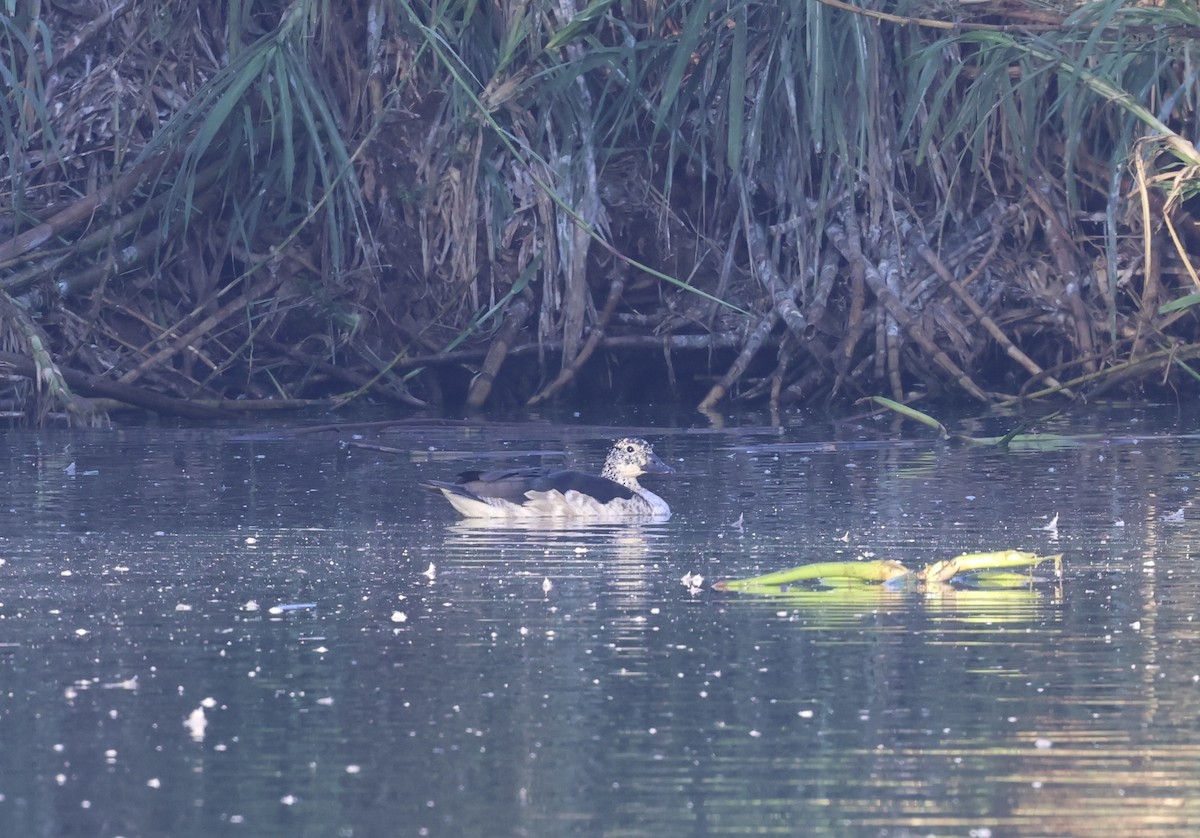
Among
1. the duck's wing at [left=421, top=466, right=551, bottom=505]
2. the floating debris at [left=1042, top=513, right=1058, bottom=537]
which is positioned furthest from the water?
the duck's wing at [left=421, top=466, right=551, bottom=505]

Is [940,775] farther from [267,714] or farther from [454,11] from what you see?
[454,11]

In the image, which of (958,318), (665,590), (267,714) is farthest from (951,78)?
(267,714)

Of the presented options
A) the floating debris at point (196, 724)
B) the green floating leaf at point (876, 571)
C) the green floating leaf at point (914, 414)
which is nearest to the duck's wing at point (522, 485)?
the green floating leaf at point (876, 571)

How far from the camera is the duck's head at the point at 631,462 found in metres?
9.35

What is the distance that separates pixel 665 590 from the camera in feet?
21.5

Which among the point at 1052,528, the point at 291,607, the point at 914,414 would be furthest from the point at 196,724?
the point at 914,414

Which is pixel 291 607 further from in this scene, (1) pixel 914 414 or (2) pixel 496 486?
(1) pixel 914 414

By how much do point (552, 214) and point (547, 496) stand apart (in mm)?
5211

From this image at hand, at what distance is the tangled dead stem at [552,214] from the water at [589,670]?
4.03 metres

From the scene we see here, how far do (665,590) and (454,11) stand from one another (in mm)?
6921

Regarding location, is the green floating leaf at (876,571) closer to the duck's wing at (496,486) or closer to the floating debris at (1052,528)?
the floating debris at (1052,528)

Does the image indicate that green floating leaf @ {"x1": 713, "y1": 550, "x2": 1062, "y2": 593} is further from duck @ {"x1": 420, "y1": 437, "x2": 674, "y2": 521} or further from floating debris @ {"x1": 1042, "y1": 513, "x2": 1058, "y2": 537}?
duck @ {"x1": 420, "y1": 437, "x2": 674, "y2": 521}

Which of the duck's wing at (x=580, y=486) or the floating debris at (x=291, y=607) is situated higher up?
the duck's wing at (x=580, y=486)

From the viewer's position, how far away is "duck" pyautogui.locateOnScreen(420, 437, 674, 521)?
8570 mm
